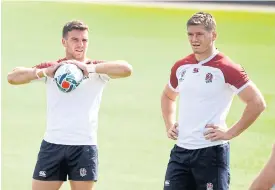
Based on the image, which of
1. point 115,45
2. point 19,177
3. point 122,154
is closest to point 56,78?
point 19,177

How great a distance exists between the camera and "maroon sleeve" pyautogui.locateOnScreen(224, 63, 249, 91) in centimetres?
550

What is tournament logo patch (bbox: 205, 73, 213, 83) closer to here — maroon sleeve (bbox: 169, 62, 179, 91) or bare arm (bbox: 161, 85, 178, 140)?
maroon sleeve (bbox: 169, 62, 179, 91)

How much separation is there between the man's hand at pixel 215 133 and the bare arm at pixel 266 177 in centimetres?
190

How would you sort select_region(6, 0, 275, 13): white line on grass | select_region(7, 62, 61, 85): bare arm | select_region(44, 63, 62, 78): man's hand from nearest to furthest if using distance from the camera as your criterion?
select_region(44, 63, 62, 78): man's hand
select_region(7, 62, 61, 85): bare arm
select_region(6, 0, 275, 13): white line on grass

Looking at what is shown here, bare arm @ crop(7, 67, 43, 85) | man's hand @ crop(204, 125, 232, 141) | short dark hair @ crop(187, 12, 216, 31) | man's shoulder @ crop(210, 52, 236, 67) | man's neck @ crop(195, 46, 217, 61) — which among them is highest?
short dark hair @ crop(187, 12, 216, 31)

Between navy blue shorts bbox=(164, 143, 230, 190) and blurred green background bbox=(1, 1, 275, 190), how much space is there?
7.78 feet

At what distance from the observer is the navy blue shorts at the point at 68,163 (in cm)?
593

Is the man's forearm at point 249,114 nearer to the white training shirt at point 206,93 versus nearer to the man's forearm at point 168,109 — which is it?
the white training shirt at point 206,93

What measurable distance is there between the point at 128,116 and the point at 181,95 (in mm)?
4361

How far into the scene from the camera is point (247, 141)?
30.1ft

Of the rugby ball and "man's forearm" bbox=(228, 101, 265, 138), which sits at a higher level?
the rugby ball

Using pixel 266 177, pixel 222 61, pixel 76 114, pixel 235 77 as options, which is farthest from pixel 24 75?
pixel 266 177

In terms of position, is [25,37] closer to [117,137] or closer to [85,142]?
[117,137]

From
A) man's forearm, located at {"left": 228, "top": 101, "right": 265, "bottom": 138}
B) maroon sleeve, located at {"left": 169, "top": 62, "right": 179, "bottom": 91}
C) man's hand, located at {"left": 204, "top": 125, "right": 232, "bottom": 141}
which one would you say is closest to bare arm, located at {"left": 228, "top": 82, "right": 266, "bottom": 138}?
man's forearm, located at {"left": 228, "top": 101, "right": 265, "bottom": 138}
